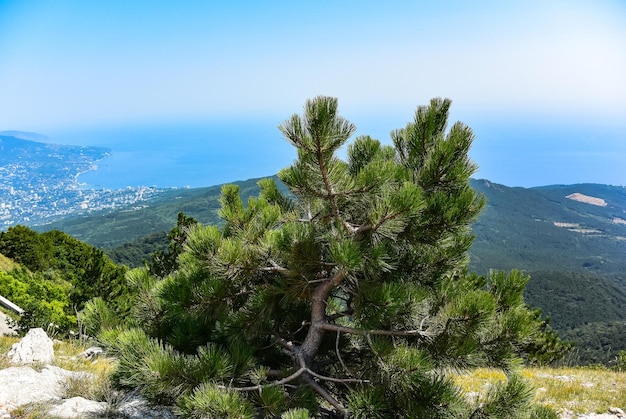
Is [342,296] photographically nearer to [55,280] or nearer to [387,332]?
[387,332]

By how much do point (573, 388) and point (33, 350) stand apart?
754 cm

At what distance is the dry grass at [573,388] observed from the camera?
5531mm

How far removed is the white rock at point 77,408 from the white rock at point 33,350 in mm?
1914

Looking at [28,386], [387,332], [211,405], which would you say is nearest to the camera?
[211,405]

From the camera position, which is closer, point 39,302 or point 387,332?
point 387,332

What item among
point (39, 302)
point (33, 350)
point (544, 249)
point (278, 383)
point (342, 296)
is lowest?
point (544, 249)

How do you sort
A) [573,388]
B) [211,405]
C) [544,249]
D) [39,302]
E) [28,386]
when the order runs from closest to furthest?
[211,405] < [28,386] < [573,388] < [39,302] < [544,249]

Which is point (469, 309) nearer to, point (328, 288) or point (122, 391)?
point (328, 288)

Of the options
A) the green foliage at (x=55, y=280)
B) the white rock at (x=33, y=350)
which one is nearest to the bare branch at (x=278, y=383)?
the green foliage at (x=55, y=280)

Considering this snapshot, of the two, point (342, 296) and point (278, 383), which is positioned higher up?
point (342, 296)

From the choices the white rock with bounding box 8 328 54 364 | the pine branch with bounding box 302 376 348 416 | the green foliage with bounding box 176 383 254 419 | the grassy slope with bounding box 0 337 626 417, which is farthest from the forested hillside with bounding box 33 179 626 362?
the green foliage with bounding box 176 383 254 419

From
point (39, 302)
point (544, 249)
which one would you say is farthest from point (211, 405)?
point (544, 249)

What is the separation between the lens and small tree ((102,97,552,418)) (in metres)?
2.72

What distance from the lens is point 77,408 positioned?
10.8 ft
